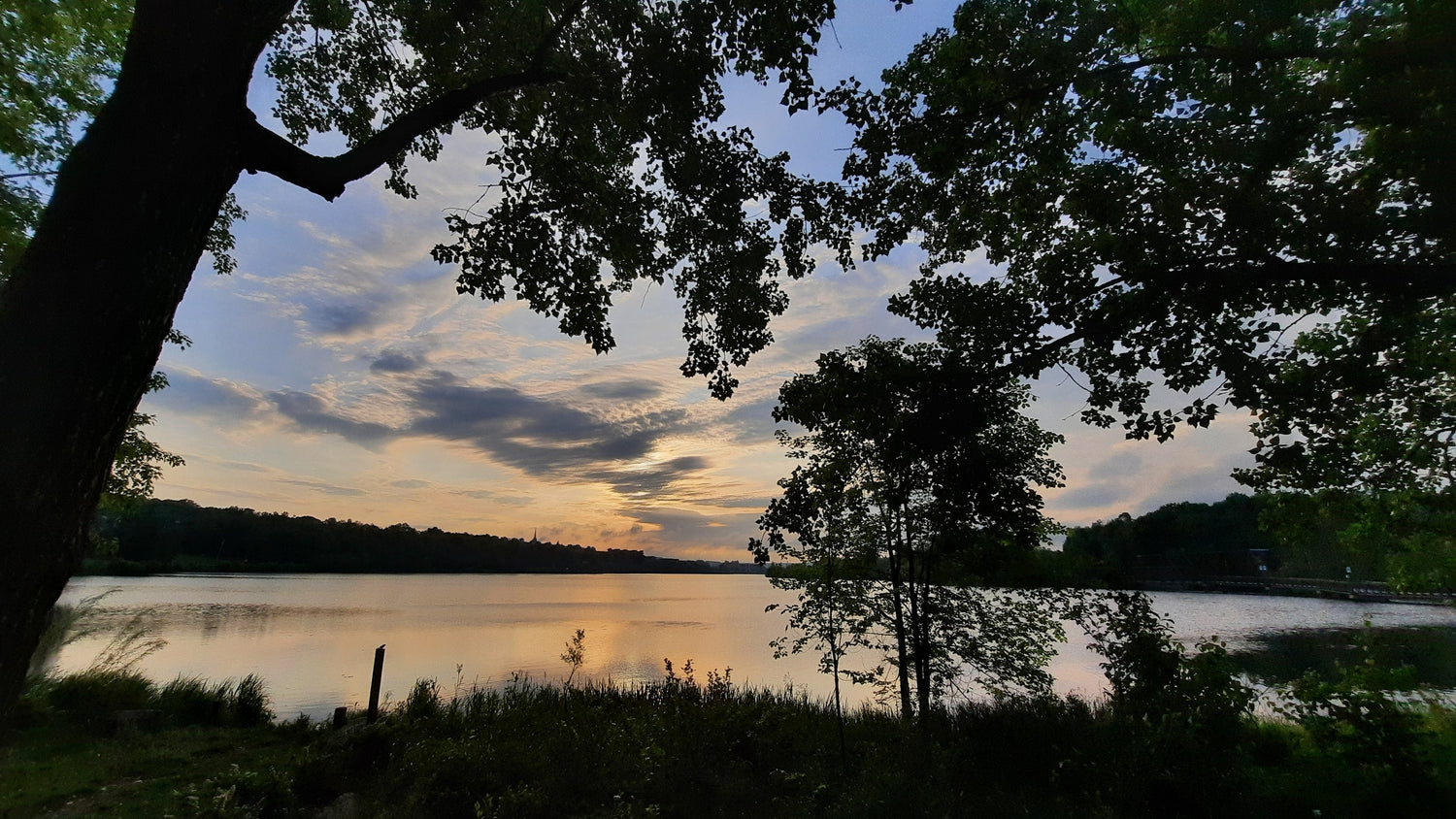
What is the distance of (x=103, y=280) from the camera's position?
100 inches

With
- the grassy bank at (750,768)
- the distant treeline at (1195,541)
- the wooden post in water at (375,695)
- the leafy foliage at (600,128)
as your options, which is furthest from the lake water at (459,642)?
the distant treeline at (1195,541)

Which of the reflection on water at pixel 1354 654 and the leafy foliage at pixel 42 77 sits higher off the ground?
the leafy foliage at pixel 42 77

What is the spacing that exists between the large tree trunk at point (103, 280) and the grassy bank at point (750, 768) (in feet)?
17.7

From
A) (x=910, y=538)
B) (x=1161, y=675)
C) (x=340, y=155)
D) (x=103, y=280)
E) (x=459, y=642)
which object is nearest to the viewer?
(x=103, y=280)

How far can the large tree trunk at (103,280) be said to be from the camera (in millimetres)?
2326

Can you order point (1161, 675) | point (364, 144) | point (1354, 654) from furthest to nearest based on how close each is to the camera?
point (1354, 654) < point (1161, 675) < point (364, 144)

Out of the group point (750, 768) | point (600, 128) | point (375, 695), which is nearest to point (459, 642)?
point (375, 695)

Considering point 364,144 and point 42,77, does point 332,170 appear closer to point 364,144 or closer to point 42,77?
point 364,144

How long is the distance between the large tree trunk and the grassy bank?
17.7 feet

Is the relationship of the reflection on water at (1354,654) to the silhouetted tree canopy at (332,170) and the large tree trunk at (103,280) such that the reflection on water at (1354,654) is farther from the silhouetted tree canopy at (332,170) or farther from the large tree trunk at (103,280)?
the large tree trunk at (103,280)

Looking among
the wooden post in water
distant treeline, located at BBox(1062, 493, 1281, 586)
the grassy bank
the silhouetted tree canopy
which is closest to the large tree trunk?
the silhouetted tree canopy

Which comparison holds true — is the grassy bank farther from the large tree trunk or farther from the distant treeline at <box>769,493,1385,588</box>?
the distant treeline at <box>769,493,1385,588</box>

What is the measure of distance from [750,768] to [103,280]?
27.6ft

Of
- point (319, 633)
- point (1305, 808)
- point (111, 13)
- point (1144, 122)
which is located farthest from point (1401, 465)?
point (319, 633)
